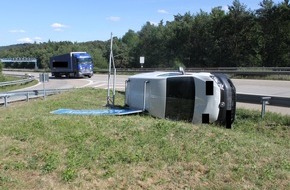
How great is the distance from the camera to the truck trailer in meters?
50.8

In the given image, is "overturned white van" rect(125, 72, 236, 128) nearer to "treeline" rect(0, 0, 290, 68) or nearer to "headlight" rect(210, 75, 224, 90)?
"headlight" rect(210, 75, 224, 90)

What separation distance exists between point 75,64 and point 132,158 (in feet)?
149

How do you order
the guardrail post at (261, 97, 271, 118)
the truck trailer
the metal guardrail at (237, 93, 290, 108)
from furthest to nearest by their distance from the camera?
the truck trailer
the metal guardrail at (237, 93, 290, 108)
the guardrail post at (261, 97, 271, 118)

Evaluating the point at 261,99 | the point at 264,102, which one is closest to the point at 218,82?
the point at 264,102

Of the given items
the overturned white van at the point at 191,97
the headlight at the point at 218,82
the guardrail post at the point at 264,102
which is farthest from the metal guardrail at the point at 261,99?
the headlight at the point at 218,82

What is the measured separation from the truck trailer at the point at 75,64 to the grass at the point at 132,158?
A: 42.5 metres

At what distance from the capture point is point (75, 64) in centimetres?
5109

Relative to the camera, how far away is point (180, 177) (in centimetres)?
621

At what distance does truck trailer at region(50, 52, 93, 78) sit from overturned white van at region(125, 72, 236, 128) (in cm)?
3955

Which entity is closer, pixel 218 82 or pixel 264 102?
pixel 218 82

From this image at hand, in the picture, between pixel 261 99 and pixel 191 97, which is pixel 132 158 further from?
pixel 261 99

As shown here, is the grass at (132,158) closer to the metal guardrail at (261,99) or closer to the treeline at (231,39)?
the metal guardrail at (261,99)

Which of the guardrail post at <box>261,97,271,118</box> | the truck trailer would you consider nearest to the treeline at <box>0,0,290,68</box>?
the truck trailer

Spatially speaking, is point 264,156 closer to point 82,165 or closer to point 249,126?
point 82,165
